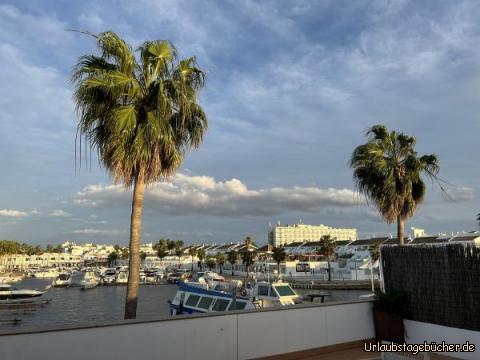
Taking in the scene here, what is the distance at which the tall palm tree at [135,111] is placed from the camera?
32.8 feet

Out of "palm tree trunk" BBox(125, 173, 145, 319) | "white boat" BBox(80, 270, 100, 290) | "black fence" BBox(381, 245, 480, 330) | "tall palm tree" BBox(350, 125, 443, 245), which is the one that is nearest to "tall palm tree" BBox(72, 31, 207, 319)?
"palm tree trunk" BBox(125, 173, 145, 319)

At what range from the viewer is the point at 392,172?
54.9 ft

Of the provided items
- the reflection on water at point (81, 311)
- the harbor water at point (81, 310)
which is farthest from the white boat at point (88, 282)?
the reflection on water at point (81, 311)

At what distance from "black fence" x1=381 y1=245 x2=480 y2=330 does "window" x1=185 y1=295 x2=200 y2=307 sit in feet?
44.0

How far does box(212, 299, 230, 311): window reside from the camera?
62.3 feet

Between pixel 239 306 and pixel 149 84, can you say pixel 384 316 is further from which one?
pixel 239 306

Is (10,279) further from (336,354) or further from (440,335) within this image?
(440,335)

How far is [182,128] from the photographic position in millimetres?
11289

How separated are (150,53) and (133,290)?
6049mm

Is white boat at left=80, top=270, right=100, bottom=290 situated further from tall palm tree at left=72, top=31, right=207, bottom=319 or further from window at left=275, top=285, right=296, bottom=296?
tall palm tree at left=72, top=31, right=207, bottom=319

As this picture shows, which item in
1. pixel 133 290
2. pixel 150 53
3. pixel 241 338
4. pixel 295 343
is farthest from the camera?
pixel 150 53

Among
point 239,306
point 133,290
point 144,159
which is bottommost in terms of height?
point 239,306

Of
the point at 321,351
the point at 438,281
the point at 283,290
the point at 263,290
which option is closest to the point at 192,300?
the point at 263,290

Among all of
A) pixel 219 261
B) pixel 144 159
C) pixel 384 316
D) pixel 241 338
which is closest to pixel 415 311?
pixel 384 316
